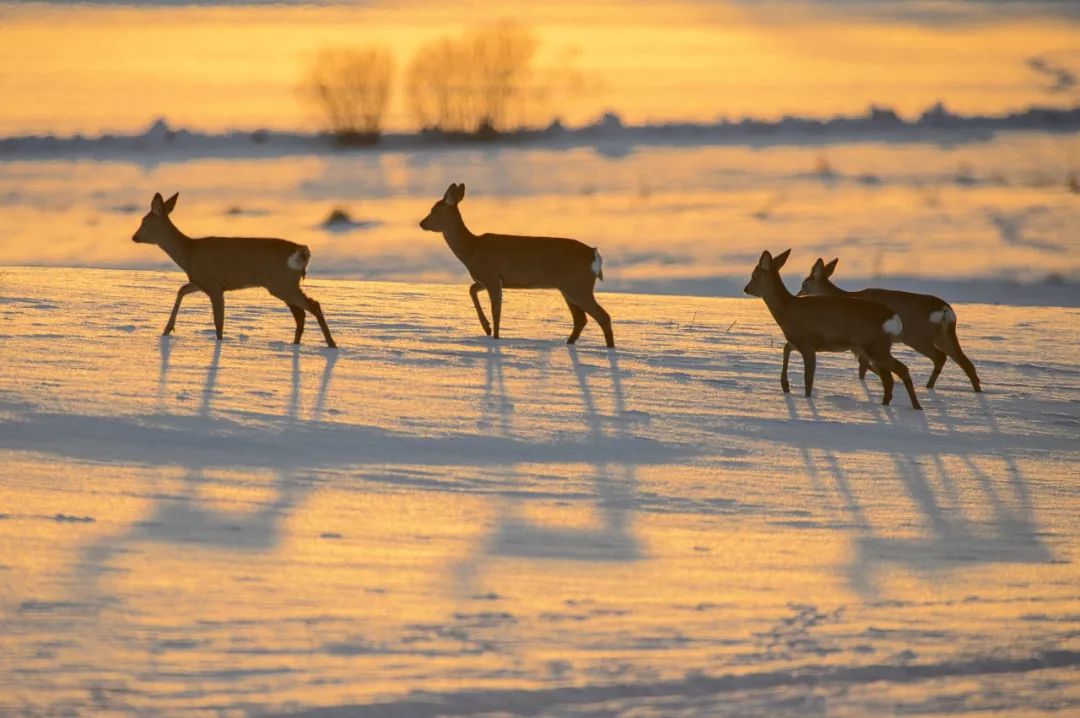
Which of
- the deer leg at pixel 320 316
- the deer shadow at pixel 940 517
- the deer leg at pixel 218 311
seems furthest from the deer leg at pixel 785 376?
the deer leg at pixel 218 311

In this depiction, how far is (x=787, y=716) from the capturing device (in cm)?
674

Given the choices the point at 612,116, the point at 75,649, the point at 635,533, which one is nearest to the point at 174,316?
the point at 635,533

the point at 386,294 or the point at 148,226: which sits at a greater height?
the point at 148,226

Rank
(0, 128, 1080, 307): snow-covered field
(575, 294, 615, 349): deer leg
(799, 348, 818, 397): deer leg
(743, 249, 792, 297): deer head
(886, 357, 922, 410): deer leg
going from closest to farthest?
(886, 357, 922, 410): deer leg, (799, 348, 818, 397): deer leg, (743, 249, 792, 297): deer head, (575, 294, 615, 349): deer leg, (0, 128, 1080, 307): snow-covered field

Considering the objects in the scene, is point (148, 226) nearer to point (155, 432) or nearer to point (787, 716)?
point (155, 432)

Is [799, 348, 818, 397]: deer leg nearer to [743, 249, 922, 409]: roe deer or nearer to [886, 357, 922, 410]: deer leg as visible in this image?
[743, 249, 922, 409]: roe deer

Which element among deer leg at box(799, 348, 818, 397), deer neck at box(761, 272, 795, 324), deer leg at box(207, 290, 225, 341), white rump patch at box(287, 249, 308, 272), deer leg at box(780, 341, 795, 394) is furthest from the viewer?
deer leg at box(207, 290, 225, 341)

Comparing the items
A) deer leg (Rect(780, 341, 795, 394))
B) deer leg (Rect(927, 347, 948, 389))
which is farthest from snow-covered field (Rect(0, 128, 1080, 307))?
deer leg (Rect(780, 341, 795, 394))

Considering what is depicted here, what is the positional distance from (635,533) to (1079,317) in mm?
12102

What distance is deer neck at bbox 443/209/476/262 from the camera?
17.1m

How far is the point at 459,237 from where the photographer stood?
1730 cm

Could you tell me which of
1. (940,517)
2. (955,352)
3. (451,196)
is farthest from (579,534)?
(451,196)

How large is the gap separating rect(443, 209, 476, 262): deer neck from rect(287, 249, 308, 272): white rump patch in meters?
2.32

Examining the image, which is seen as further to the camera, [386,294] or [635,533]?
[386,294]
